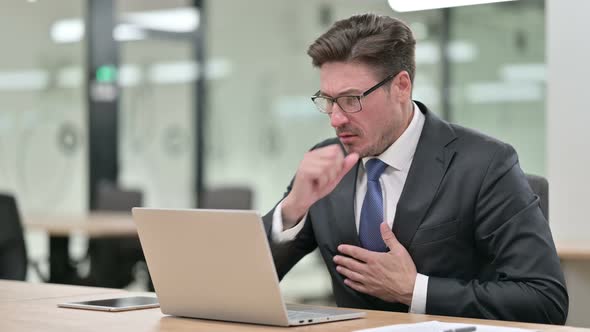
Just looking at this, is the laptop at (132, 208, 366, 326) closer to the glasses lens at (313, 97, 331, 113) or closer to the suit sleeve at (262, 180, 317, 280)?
the suit sleeve at (262, 180, 317, 280)

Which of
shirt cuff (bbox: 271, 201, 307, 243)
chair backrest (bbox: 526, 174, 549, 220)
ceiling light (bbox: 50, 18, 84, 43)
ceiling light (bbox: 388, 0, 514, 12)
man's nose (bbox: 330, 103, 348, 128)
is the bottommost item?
shirt cuff (bbox: 271, 201, 307, 243)

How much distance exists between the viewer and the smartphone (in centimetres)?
231

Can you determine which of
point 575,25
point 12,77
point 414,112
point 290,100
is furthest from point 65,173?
point 414,112

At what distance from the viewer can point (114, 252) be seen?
6.47 meters

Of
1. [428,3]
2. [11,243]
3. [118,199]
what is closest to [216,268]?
[428,3]

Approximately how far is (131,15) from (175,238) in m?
5.97

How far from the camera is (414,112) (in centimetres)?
267

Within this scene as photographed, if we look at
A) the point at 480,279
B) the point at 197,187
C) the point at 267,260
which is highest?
the point at 267,260

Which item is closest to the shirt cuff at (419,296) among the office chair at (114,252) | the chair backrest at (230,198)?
the chair backrest at (230,198)

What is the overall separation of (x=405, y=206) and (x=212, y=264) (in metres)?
0.69

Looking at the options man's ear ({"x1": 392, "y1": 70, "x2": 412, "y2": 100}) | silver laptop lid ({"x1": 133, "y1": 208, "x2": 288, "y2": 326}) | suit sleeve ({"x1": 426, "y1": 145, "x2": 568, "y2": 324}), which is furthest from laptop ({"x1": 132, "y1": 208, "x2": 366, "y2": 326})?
man's ear ({"x1": 392, "y1": 70, "x2": 412, "y2": 100})

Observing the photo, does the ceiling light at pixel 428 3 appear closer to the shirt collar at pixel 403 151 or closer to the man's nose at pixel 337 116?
the shirt collar at pixel 403 151

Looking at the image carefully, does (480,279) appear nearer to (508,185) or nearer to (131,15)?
(508,185)

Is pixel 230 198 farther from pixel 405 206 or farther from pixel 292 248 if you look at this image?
pixel 405 206
